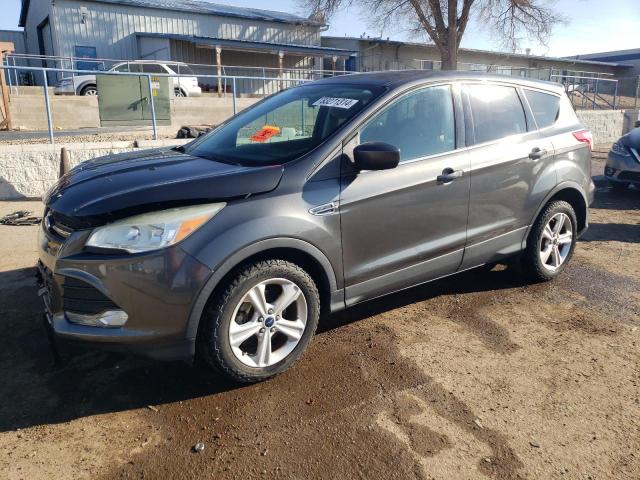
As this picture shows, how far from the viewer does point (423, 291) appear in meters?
4.44

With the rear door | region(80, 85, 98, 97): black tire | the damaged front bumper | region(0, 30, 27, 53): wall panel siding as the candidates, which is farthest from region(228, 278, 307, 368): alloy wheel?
region(0, 30, 27, 53): wall panel siding

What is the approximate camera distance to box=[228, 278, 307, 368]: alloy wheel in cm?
285

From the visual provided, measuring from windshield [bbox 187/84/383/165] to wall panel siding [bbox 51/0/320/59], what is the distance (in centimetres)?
2451

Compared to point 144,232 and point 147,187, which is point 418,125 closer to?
point 147,187

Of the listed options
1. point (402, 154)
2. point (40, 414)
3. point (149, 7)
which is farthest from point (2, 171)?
point (149, 7)

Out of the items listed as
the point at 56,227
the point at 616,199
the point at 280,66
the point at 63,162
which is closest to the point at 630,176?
the point at 616,199

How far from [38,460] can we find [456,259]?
9.29 ft

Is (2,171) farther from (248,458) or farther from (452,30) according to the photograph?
(452,30)

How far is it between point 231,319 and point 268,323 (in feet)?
0.79

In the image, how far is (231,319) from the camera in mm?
2775

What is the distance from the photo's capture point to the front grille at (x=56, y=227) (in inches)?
107

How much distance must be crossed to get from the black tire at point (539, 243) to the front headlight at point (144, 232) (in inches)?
117

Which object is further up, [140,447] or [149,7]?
[149,7]

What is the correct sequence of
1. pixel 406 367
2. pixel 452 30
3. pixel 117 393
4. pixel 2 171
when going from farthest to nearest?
pixel 452 30 → pixel 2 171 → pixel 406 367 → pixel 117 393
